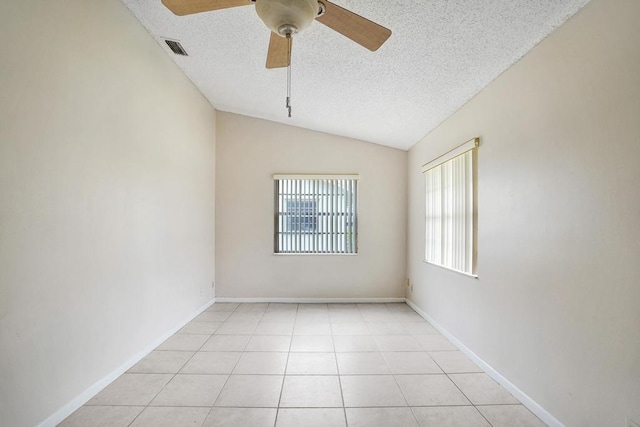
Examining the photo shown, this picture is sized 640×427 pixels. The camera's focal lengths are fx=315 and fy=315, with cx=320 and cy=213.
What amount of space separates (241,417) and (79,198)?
1804 mm

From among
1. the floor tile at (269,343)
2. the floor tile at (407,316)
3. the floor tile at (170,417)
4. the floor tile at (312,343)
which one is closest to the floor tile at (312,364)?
the floor tile at (312,343)

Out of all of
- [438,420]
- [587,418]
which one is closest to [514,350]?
[587,418]

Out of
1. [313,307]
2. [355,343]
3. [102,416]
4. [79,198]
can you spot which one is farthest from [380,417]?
[313,307]

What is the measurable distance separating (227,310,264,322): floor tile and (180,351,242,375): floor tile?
1.00 meters

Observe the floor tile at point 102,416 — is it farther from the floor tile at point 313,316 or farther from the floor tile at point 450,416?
the floor tile at point 313,316

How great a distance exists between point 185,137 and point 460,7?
3170 mm

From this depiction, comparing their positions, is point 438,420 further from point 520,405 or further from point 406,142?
point 406,142

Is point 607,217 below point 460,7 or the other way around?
below

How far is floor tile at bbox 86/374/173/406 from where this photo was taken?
2182 millimetres

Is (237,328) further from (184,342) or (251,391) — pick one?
(251,391)

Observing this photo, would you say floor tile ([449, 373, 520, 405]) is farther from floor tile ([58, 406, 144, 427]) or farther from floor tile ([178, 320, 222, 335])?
floor tile ([178, 320, 222, 335])

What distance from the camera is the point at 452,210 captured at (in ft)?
11.0

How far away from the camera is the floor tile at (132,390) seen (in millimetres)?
2182

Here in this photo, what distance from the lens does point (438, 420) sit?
2010 millimetres
